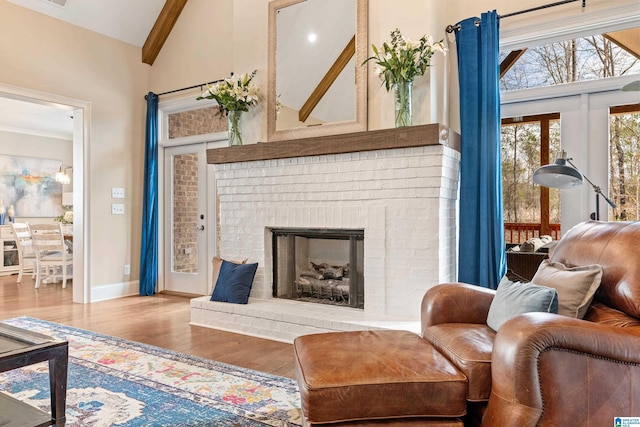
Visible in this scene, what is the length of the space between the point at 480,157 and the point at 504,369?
2.16m

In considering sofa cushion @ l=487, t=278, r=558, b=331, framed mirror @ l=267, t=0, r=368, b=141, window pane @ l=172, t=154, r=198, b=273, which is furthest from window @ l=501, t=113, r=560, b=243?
window pane @ l=172, t=154, r=198, b=273

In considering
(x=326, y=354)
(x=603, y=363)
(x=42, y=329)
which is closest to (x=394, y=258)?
(x=326, y=354)

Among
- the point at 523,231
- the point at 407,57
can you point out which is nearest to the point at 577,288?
the point at 407,57

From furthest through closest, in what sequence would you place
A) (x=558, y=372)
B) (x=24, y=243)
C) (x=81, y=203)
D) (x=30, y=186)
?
(x=30, y=186)
(x=24, y=243)
(x=81, y=203)
(x=558, y=372)

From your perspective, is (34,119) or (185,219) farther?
(34,119)

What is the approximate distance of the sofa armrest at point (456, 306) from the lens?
2.18 meters

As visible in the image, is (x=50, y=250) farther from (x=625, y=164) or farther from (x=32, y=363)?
(x=625, y=164)

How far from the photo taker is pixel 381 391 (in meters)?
1.53

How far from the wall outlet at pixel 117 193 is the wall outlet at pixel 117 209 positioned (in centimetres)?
10

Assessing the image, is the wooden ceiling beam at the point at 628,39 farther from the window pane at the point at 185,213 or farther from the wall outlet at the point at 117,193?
the wall outlet at the point at 117,193

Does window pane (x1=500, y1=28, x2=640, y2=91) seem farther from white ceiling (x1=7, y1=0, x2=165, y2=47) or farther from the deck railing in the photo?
white ceiling (x1=7, y1=0, x2=165, y2=47)

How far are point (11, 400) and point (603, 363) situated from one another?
7.59ft

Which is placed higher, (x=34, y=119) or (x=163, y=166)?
(x=34, y=119)

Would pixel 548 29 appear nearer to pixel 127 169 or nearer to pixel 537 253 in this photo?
pixel 537 253
